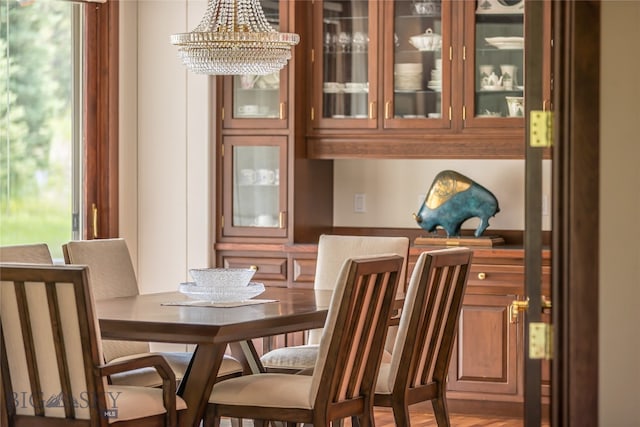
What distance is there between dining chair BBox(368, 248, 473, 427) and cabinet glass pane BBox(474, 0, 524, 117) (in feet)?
5.27

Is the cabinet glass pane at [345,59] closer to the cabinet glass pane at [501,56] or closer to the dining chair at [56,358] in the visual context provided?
the cabinet glass pane at [501,56]

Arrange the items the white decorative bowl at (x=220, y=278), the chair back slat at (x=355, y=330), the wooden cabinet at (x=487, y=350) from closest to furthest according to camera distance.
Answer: the chair back slat at (x=355, y=330) < the white decorative bowl at (x=220, y=278) < the wooden cabinet at (x=487, y=350)

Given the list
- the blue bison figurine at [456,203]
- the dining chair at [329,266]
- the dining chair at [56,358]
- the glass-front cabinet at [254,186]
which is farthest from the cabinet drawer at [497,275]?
the dining chair at [56,358]

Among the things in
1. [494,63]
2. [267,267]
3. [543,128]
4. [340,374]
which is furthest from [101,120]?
[543,128]

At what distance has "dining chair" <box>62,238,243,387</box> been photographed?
15.0ft

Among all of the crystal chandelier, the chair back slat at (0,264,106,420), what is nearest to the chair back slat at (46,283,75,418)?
the chair back slat at (0,264,106,420)

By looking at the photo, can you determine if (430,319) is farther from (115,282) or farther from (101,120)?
(101,120)

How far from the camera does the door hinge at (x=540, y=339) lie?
2.69 m

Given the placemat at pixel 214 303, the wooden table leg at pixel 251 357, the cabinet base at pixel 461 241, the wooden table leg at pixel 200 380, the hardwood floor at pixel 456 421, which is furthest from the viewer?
the cabinet base at pixel 461 241

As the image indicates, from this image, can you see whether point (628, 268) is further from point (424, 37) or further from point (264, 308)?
point (424, 37)

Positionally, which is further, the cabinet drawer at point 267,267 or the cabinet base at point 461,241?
the cabinet drawer at point 267,267

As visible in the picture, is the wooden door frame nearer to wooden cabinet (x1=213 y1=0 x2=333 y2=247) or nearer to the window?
wooden cabinet (x1=213 y1=0 x2=333 y2=247)

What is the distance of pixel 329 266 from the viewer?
501cm

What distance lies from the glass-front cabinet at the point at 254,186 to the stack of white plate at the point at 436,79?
32.0 inches
